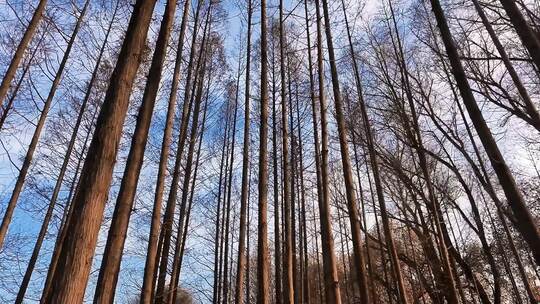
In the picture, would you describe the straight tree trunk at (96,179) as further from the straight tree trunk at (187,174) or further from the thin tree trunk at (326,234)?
the straight tree trunk at (187,174)

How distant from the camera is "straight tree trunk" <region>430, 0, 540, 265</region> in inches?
120

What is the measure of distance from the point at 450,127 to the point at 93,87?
32.7 ft

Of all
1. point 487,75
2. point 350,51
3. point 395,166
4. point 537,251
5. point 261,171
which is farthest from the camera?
point 395,166

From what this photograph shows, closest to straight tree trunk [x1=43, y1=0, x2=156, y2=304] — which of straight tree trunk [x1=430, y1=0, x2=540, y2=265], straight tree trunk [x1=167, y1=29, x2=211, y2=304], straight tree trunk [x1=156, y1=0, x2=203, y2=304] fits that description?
straight tree trunk [x1=430, y1=0, x2=540, y2=265]

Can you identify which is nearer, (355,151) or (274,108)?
(274,108)

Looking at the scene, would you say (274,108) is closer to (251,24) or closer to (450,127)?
(251,24)

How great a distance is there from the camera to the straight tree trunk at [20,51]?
6703 mm

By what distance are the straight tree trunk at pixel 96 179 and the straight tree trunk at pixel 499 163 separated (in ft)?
10.6

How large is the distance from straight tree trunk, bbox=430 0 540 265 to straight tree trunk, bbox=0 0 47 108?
7.10 m

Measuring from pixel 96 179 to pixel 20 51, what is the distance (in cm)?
A: 624

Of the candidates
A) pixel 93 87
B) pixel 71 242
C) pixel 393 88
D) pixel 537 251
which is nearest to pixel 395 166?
pixel 393 88

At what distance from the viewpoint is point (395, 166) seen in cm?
1070

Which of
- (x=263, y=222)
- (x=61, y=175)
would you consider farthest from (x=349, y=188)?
(x=61, y=175)

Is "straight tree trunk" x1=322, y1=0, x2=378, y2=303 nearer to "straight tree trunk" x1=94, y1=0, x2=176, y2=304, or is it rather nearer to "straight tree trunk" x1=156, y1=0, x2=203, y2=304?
"straight tree trunk" x1=156, y1=0, x2=203, y2=304
